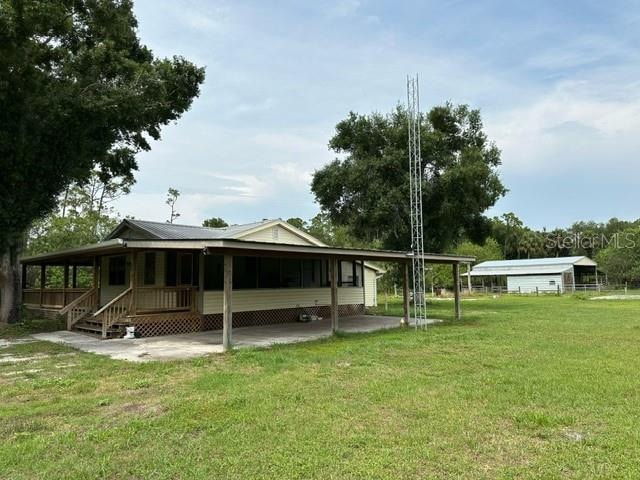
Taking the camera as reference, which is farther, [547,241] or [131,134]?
[547,241]

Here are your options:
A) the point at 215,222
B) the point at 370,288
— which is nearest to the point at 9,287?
the point at 370,288

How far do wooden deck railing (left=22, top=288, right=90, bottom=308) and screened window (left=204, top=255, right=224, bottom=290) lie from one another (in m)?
4.10

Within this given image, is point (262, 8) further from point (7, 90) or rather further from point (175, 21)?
point (7, 90)

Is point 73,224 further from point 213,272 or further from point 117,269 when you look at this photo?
point 213,272

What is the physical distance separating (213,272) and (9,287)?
7201 mm

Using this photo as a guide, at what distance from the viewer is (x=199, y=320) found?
501 inches

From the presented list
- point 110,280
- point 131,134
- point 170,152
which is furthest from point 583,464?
point 170,152

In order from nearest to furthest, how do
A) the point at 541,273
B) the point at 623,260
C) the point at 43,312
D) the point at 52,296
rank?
the point at 52,296 → the point at 43,312 → the point at 541,273 → the point at 623,260

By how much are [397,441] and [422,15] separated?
10998 millimetres

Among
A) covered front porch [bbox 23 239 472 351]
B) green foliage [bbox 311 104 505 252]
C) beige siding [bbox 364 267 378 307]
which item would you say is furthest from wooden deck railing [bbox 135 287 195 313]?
green foliage [bbox 311 104 505 252]

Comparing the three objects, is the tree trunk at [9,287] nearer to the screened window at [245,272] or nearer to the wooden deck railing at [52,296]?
the wooden deck railing at [52,296]

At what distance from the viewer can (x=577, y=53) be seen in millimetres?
13016

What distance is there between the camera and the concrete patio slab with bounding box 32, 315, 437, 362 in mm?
8961

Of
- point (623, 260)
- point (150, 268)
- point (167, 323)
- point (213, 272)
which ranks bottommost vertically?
point (167, 323)
